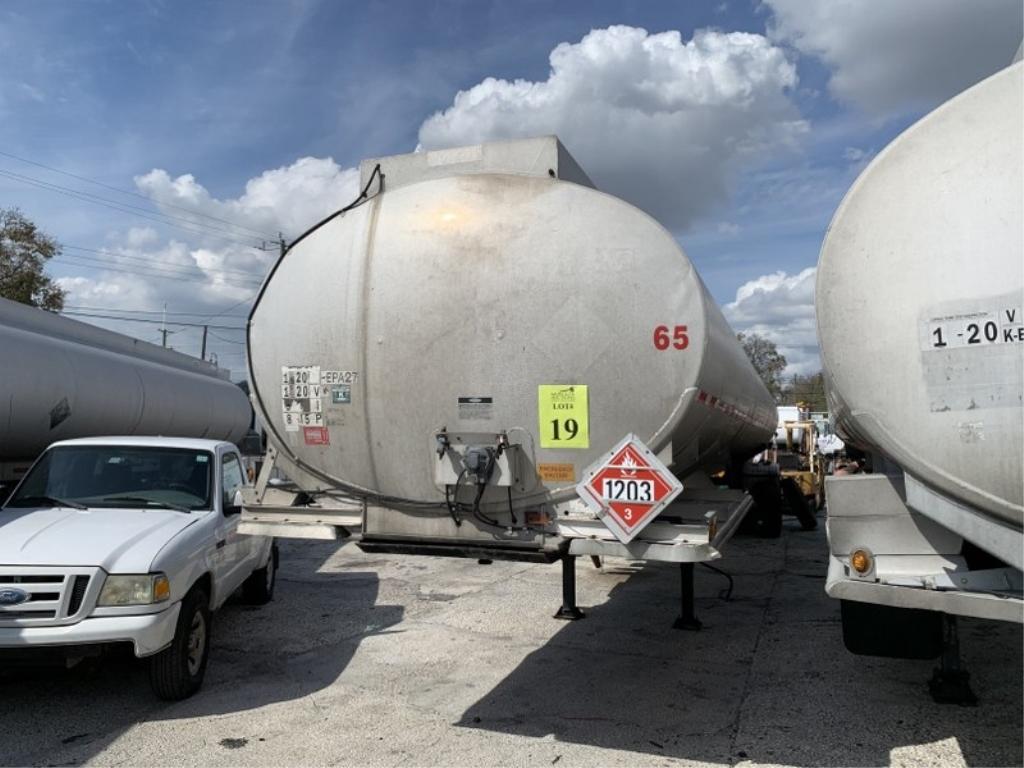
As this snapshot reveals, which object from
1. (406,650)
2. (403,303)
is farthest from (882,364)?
(406,650)

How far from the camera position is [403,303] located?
4.61 m

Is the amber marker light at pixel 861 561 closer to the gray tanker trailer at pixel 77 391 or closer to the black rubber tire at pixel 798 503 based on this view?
the gray tanker trailer at pixel 77 391

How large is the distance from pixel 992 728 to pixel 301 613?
6148 millimetres

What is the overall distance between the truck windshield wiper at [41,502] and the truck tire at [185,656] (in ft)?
4.27

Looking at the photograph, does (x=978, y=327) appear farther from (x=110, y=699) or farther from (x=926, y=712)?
(x=110, y=699)

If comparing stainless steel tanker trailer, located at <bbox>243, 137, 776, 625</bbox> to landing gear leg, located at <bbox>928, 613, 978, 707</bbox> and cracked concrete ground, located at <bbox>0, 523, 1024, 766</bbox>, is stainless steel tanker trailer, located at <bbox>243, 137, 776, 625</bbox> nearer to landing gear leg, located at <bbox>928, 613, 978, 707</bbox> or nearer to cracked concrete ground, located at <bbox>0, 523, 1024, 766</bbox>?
cracked concrete ground, located at <bbox>0, 523, 1024, 766</bbox>

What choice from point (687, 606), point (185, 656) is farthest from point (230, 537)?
point (687, 606)

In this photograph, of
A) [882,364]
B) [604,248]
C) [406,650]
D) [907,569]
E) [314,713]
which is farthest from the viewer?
[406,650]

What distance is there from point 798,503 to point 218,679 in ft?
38.9

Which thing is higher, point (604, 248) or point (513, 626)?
point (604, 248)


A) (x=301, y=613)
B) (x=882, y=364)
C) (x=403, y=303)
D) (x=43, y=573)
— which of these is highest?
(x=403, y=303)

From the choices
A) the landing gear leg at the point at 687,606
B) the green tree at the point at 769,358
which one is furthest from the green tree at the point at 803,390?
the landing gear leg at the point at 687,606

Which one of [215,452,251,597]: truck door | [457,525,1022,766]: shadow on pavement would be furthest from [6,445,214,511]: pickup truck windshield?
[457,525,1022,766]: shadow on pavement

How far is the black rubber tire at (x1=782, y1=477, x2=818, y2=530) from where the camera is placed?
49.6ft
